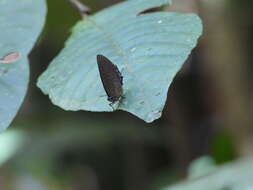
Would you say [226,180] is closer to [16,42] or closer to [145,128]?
[16,42]

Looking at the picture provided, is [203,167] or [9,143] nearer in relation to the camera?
[203,167]

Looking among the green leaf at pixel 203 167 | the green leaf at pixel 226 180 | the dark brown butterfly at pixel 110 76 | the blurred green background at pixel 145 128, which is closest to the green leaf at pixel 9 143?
the blurred green background at pixel 145 128

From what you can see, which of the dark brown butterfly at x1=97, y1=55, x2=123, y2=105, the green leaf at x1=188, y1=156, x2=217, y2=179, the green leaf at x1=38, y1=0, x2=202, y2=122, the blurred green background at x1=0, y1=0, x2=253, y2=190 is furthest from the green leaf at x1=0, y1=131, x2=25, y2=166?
the dark brown butterfly at x1=97, y1=55, x2=123, y2=105

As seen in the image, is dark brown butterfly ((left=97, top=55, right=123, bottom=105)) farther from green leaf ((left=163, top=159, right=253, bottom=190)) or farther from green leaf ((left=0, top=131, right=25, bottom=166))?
green leaf ((left=0, top=131, right=25, bottom=166))

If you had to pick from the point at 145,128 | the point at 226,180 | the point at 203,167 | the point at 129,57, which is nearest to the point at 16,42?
the point at 129,57

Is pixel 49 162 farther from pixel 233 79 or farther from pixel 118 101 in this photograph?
pixel 118 101

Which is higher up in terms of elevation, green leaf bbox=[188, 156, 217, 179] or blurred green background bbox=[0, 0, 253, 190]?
green leaf bbox=[188, 156, 217, 179]
